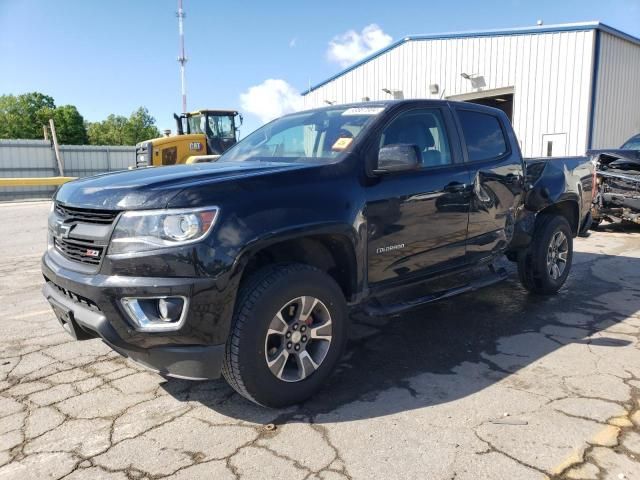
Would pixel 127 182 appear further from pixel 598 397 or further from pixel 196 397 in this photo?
pixel 598 397

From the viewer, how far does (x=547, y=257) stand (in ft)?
17.2

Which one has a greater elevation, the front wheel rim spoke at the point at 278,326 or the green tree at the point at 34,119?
the green tree at the point at 34,119

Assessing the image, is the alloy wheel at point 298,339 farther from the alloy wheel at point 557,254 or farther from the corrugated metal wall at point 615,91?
the corrugated metal wall at point 615,91

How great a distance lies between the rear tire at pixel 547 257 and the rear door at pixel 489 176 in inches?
22.6

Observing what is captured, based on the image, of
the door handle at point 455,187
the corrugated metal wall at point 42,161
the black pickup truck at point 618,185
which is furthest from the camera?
the corrugated metal wall at point 42,161

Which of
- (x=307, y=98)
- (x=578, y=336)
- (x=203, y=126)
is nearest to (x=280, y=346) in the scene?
(x=578, y=336)

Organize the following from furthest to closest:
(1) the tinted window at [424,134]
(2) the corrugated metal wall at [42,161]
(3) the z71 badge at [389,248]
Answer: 1. (2) the corrugated metal wall at [42,161]
2. (1) the tinted window at [424,134]
3. (3) the z71 badge at [389,248]

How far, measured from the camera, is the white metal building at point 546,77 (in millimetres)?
15266

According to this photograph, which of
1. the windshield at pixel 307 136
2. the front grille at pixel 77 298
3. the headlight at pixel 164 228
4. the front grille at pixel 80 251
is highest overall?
the windshield at pixel 307 136

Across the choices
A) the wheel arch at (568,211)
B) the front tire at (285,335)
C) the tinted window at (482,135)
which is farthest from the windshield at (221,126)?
the front tire at (285,335)

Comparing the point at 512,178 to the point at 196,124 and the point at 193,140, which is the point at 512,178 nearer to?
the point at 193,140

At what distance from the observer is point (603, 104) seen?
15867 mm

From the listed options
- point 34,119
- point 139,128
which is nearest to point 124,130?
point 139,128

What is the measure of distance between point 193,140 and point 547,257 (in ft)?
42.2
